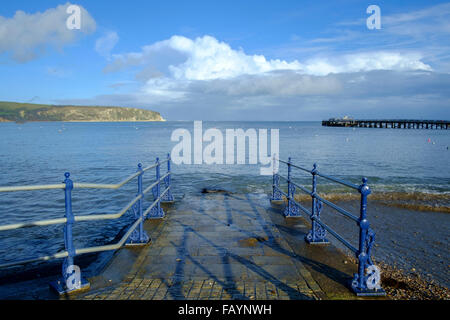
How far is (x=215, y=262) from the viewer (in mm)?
4531

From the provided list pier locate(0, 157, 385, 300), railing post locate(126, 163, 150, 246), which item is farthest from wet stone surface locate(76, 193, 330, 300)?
railing post locate(126, 163, 150, 246)

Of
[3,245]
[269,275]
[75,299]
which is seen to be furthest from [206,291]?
[3,245]

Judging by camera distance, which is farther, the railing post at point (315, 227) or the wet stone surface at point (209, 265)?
the railing post at point (315, 227)

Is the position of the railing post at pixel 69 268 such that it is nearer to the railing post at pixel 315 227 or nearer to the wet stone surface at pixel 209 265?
the wet stone surface at pixel 209 265

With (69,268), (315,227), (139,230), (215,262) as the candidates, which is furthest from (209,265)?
(315,227)

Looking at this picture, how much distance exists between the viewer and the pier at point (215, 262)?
141 inches

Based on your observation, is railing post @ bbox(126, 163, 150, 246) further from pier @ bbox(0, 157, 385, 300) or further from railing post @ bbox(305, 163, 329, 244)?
railing post @ bbox(305, 163, 329, 244)

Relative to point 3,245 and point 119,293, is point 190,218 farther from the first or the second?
point 3,245

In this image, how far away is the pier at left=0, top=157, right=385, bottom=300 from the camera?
358cm

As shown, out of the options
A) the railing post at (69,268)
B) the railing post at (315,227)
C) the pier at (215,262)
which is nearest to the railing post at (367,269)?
the pier at (215,262)
